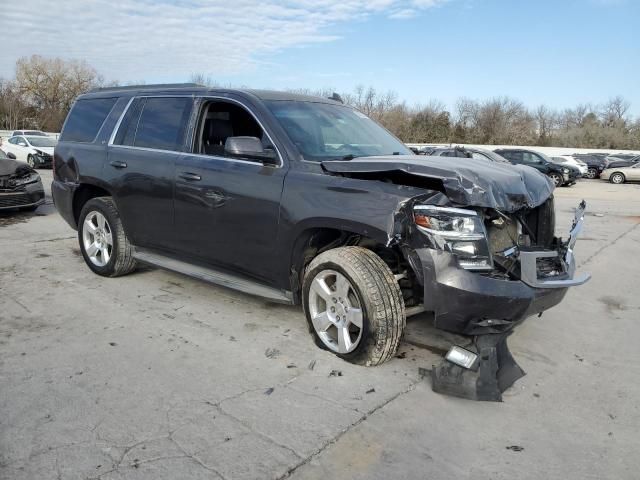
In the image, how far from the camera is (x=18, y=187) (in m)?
9.90

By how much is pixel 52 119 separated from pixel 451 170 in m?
60.7

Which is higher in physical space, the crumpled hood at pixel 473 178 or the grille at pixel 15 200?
the crumpled hood at pixel 473 178

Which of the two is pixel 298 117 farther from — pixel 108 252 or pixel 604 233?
pixel 604 233

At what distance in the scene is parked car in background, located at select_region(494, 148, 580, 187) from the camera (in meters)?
23.9

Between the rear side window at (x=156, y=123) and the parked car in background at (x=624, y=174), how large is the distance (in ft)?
95.0

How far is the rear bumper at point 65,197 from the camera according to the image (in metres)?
6.09

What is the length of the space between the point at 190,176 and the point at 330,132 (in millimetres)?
1261

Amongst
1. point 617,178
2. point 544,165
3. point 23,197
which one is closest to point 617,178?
point 617,178

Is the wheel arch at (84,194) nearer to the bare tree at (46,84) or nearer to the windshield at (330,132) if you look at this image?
the windshield at (330,132)

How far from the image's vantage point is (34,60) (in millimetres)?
60031

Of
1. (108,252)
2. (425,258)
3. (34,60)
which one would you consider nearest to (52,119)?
(34,60)

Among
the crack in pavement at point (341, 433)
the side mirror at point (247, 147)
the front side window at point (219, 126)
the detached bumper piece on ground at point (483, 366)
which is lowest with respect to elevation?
the crack in pavement at point (341, 433)

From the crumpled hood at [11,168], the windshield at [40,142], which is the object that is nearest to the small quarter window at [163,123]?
the crumpled hood at [11,168]

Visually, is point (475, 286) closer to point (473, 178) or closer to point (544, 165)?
point (473, 178)
